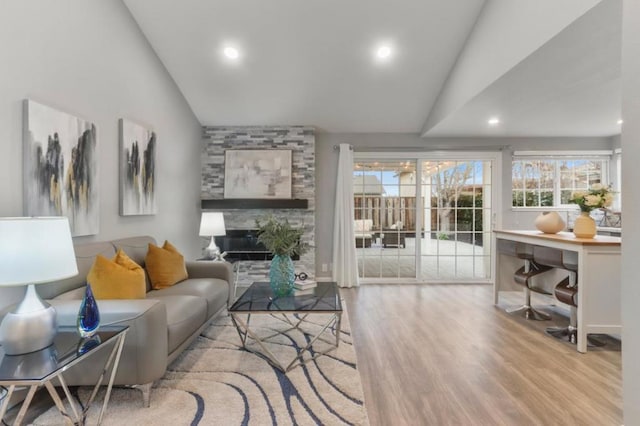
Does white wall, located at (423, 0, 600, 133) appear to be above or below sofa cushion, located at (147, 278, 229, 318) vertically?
above

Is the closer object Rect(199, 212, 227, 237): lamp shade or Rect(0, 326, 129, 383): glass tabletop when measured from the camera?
Rect(0, 326, 129, 383): glass tabletop

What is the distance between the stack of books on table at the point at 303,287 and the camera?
290cm

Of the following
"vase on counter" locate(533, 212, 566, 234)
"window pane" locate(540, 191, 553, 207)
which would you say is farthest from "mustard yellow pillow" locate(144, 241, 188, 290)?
"window pane" locate(540, 191, 553, 207)

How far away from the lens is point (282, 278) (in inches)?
111

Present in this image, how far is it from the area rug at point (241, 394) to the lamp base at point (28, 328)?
0.55m

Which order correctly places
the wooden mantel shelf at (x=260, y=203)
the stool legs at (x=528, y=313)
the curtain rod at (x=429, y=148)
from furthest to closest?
the curtain rod at (x=429, y=148) < the wooden mantel shelf at (x=260, y=203) < the stool legs at (x=528, y=313)

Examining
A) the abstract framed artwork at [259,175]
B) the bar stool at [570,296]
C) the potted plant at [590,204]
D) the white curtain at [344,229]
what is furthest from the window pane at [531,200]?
the abstract framed artwork at [259,175]

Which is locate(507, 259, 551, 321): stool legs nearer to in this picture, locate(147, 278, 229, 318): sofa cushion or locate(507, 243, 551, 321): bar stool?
locate(507, 243, 551, 321): bar stool

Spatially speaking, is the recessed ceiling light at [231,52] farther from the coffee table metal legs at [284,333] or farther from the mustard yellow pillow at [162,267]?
the coffee table metal legs at [284,333]

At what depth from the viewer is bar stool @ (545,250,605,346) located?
9.79 ft

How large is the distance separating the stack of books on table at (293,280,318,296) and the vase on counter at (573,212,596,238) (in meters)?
2.43

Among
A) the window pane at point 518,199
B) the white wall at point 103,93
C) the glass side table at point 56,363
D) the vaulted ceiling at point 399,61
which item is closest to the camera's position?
the glass side table at point 56,363

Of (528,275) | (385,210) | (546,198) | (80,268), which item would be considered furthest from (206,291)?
(546,198)

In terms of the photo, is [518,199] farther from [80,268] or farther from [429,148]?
[80,268]
